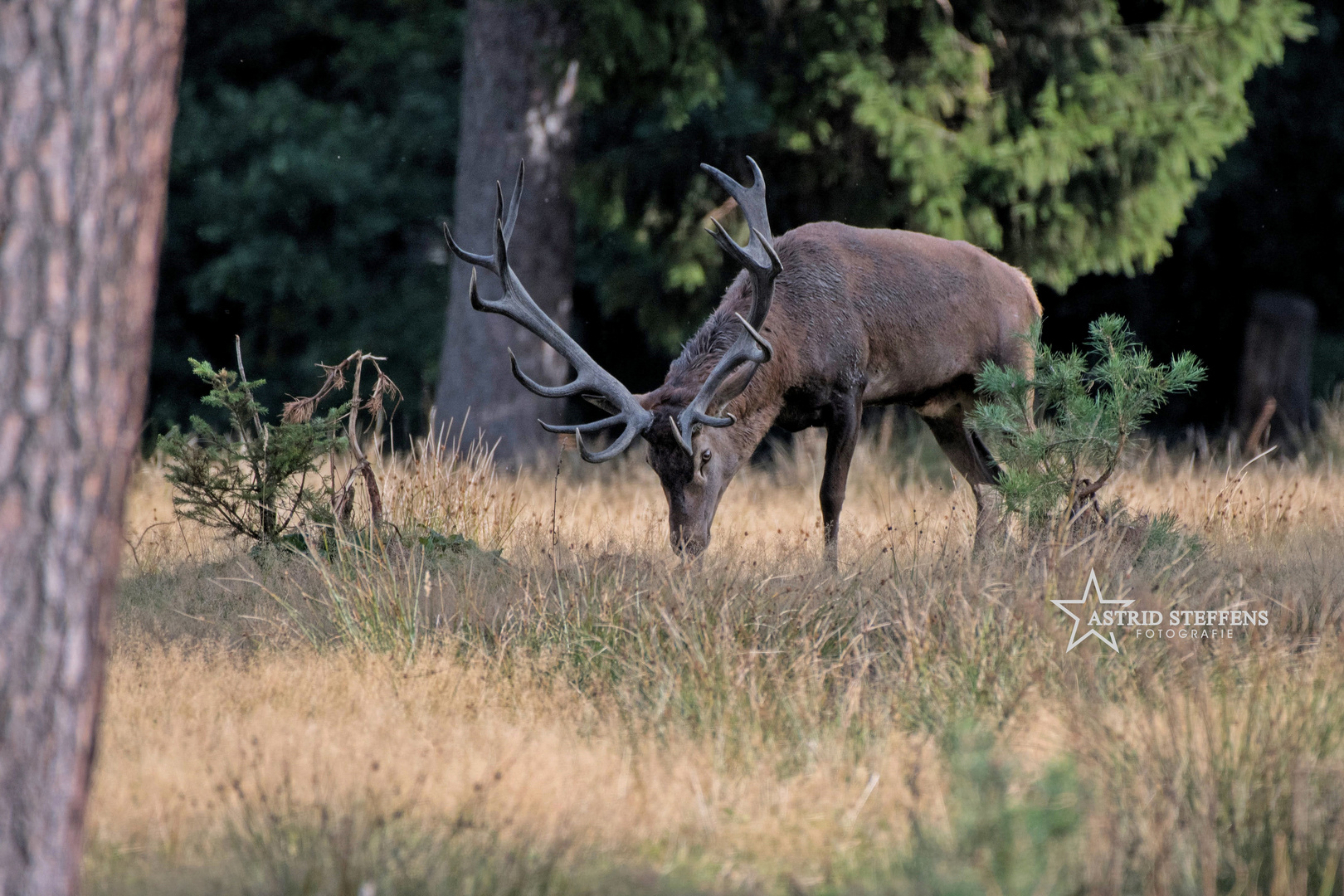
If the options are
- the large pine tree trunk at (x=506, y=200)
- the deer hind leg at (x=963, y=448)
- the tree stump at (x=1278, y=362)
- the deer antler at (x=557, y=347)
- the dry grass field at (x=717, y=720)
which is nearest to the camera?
the dry grass field at (x=717, y=720)

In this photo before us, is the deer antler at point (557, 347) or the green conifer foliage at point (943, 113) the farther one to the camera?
the green conifer foliage at point (943, 113)

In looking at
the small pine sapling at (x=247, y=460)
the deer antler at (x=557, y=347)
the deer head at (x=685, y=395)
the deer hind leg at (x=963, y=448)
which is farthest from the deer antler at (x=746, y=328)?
the small pine sapling at (x=247, y=460)

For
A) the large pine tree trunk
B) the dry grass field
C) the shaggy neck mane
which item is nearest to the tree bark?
the dry grass field

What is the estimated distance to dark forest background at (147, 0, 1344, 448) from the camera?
1098cm

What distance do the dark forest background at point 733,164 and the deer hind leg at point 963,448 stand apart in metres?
2.43

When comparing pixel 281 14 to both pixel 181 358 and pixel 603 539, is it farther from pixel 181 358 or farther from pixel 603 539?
pixel 603 539

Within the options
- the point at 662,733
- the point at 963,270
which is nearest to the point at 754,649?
the point at 662,733

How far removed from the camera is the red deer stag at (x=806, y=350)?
717 cm

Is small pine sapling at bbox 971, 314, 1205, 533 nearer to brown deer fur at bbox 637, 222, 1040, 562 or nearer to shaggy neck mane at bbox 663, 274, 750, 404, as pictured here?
brown deer fur at bbox 637, 222, 1040, 562

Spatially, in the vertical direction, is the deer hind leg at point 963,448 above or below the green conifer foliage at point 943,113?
below

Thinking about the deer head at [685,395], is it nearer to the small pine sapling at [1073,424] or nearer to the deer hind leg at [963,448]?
the small pine sapling at [1073,424]

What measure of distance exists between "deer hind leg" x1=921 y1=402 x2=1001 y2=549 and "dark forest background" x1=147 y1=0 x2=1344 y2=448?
2.43 metres

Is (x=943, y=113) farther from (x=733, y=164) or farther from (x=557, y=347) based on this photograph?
(x=557, y=347)

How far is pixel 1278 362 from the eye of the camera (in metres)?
15.4
